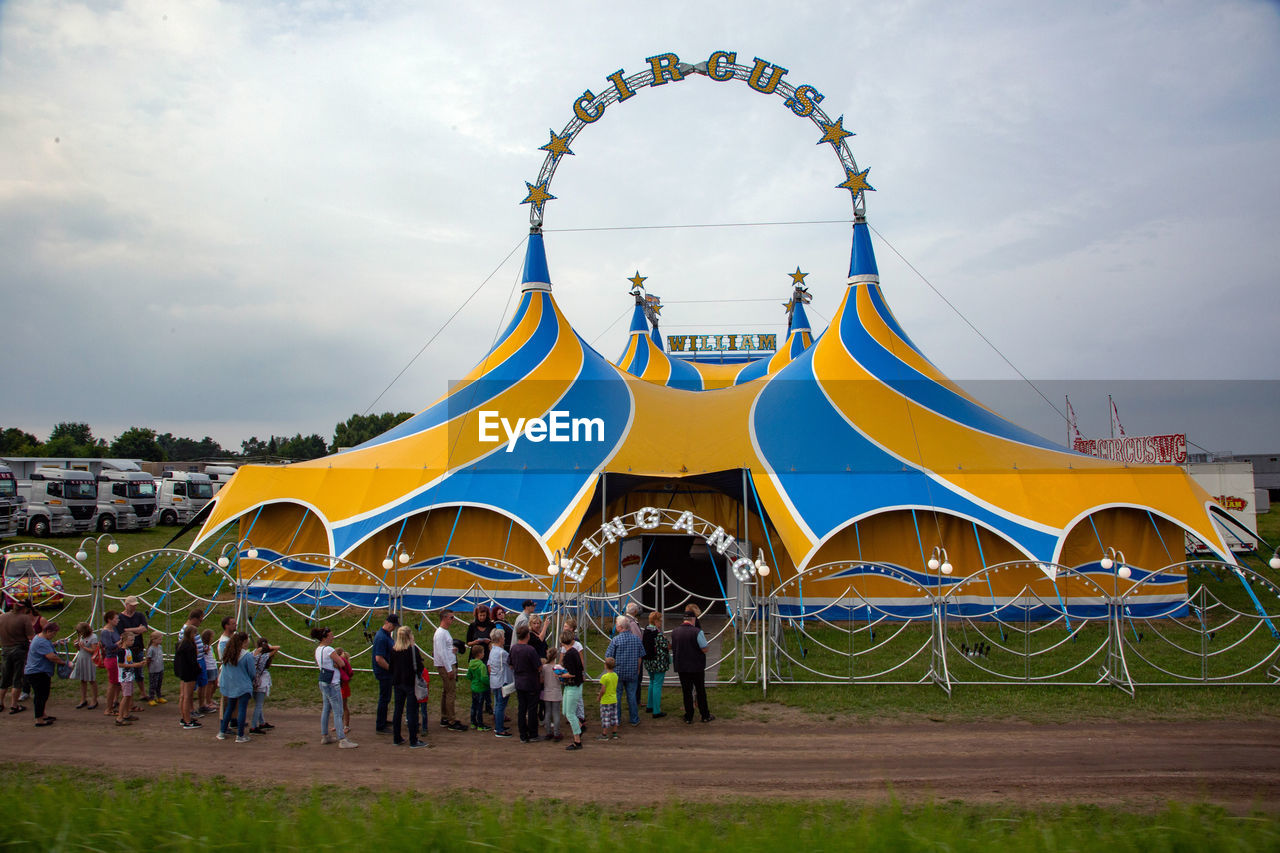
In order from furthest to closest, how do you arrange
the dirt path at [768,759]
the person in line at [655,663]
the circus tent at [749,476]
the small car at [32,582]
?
the circus tent at [749,476] < the small car at [32,582] < the person in line at [655,663] < the dirt path at [768,759]

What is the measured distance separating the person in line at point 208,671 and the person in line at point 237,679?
2.69ft

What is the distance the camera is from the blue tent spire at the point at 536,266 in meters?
15.7

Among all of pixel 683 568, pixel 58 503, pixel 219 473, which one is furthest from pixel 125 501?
pixel 683 568

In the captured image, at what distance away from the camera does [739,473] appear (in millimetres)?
13117

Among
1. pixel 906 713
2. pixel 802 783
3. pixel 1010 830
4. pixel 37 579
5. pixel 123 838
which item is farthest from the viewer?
pixel 37 579

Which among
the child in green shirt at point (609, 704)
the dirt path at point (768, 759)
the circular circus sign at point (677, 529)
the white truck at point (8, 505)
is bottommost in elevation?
the dirt path at point (768, 759)

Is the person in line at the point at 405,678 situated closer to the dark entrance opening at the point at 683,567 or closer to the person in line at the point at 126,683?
the person in line at the point at 126,683

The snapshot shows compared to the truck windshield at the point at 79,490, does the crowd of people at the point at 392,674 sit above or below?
below

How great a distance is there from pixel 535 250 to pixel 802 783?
473 inches

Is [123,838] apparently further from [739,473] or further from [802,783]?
[739,473]

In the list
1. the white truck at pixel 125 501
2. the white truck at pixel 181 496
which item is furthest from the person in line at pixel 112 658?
the white truck at pixel 181 496

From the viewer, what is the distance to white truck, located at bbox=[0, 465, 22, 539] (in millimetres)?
21922

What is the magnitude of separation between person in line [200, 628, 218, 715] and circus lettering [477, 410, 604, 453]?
244 inches

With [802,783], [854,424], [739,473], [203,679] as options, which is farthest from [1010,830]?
[854,424]
